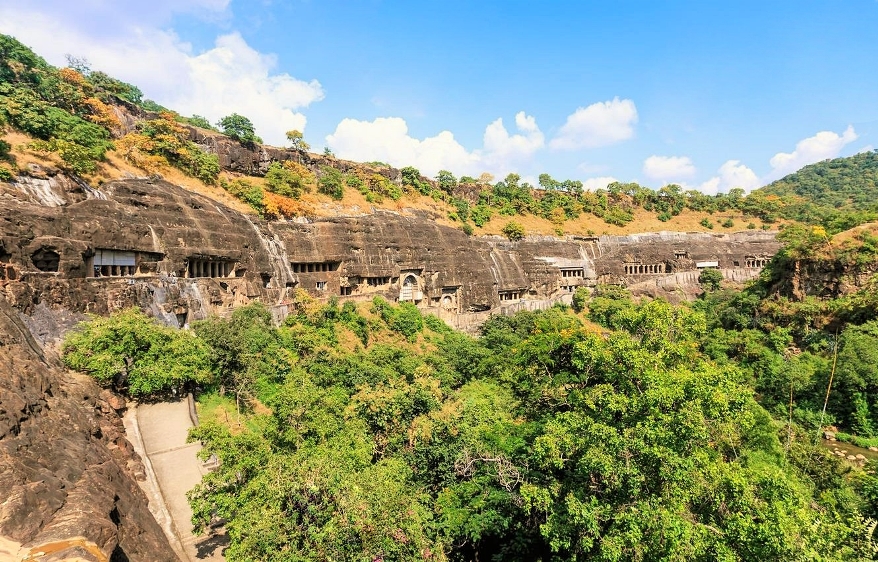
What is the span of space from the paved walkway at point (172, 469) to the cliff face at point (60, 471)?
2.12 feet

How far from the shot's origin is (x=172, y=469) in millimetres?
12102

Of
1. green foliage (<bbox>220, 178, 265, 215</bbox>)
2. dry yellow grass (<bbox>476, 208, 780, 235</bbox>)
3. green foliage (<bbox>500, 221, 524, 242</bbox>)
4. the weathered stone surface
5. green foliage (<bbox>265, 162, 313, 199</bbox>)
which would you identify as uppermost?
green foliage (<bbox>265, 162, 313, 199</bbox>)

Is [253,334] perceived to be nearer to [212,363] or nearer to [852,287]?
[212,363]

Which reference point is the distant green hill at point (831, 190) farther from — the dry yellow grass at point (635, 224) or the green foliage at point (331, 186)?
the green foliage at point (331, 186)

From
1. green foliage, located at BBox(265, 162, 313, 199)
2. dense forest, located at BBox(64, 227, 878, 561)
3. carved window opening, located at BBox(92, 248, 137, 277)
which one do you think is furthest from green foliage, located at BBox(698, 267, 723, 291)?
carved window opening, located at BBox(92, 248, 137, 277)

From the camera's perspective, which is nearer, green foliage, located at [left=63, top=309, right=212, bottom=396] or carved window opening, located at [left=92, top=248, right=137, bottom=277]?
green foliage, located at [left=63, top=309, right=212, bottom=396]

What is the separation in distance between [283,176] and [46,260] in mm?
24882

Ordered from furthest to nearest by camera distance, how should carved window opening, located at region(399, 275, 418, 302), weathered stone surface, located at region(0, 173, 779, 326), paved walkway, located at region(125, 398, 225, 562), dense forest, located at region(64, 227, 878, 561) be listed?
carved window opening, located at region(399, 275, 418, 302) < weathered stone surface, located at region(0, 173, 779, 326) < paved walkway, located at region(125, 398, 225, 562) < dense forest, located at region(64, 227, 878, 561)

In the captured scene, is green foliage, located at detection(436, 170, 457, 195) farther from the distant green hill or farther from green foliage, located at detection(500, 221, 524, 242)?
the distant green hill

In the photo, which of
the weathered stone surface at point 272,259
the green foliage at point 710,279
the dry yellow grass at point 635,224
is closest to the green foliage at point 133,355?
the weathered stone surface at point 272,259

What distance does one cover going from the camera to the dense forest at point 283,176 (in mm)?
26750

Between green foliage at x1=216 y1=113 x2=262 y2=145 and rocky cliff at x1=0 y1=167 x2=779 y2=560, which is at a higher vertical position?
green foliage at x1=216 y1=113 x2=262 y2=145

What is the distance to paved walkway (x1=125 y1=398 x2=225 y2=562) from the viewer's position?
10.0 metres

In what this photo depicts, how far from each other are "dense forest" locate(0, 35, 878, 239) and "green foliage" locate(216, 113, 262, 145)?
0.10 metres
